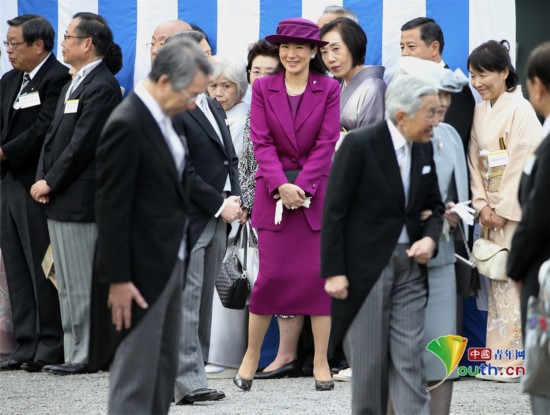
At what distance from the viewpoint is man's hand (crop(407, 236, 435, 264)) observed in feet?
14.8

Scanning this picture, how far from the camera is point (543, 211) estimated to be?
3902mm

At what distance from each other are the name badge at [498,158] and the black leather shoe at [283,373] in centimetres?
179

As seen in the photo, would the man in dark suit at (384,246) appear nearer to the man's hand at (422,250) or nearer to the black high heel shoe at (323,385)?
the man's hand at (422,250)

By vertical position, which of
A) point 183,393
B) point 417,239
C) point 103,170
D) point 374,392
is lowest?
point 183,393

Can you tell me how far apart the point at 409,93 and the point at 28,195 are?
3.62 meters

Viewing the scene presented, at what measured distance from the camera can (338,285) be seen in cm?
449

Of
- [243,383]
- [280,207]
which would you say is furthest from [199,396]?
[280,207]

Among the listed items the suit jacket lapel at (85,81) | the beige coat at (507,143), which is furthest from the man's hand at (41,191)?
the beige coat at (507,143)

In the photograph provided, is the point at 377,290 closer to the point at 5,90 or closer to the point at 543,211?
the point at 543,211

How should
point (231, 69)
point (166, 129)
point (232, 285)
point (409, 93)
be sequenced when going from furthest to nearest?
point (231, 69), point (232, 285), point (409, 93), point (166, 129)

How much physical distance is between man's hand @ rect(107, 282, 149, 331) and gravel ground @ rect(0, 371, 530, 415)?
2.04 meters

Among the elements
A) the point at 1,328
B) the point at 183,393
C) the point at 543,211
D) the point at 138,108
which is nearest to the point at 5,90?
the point at 1,328

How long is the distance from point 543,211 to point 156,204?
138 cm

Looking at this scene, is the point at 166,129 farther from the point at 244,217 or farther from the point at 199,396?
the point at 244,217
